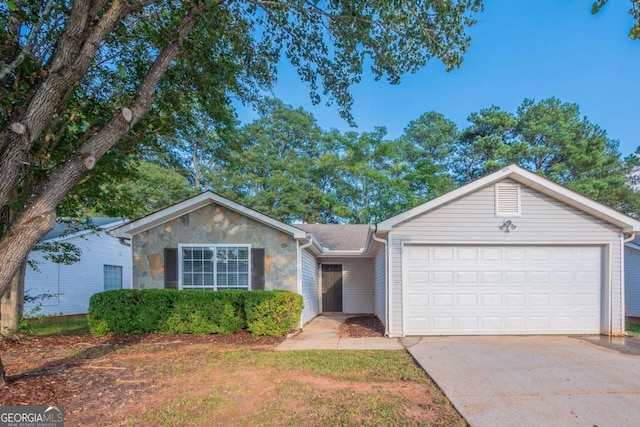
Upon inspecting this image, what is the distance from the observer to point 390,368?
5.36m

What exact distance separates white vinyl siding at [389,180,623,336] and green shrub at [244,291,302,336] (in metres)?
2.50

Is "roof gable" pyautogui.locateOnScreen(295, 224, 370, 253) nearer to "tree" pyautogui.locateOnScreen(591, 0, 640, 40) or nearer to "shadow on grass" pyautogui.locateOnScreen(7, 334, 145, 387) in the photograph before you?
"shadow on grass" pyautogui.locateOnScreen(7, 334, 145, 387)

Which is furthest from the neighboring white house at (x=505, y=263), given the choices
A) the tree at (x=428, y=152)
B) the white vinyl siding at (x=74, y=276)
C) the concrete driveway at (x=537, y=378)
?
the tree at (x=428, y=152)

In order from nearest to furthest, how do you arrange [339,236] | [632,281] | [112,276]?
[632,281] < [339,236] < [112,276]

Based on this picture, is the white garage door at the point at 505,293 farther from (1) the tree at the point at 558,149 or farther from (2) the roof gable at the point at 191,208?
(1) the tree at the point at 558,149

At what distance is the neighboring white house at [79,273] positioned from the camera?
41.1 feet

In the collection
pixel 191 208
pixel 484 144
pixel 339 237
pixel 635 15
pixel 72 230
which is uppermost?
pixel 484 144

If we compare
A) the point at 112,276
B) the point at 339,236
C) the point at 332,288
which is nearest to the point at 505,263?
the point at 332,288

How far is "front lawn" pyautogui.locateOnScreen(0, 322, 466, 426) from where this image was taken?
11.9 feet

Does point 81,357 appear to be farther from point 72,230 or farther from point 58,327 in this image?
point 72,230

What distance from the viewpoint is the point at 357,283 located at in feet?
45.0

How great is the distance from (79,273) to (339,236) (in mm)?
11113

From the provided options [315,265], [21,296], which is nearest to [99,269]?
[21,296]

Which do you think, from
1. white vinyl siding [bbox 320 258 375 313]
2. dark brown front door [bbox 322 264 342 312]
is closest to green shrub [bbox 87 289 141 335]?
white vinyl siding [bbox 320 258 375 313]
